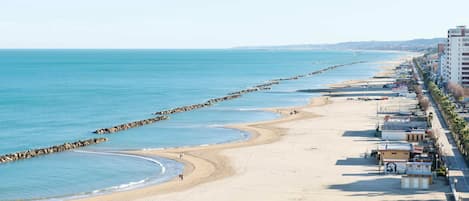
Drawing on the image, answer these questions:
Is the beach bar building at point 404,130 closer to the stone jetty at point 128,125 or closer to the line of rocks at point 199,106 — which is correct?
the stone jetty at point 128,125

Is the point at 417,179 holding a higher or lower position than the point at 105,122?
higher

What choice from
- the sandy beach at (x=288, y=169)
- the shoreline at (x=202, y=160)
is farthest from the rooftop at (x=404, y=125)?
the shoreline at (x=202, y=160)

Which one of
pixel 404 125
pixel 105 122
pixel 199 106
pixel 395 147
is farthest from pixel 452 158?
pixel 199 106

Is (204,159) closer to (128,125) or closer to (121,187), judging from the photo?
(121,187)

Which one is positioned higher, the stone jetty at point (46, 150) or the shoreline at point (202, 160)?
the stone jetty at point (46, 150)

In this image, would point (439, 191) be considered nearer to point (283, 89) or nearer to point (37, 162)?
point (37, 162)

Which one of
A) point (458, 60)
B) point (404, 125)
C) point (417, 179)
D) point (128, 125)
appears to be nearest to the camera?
point (417, 179)

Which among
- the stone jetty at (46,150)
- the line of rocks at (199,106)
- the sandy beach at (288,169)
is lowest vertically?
the line of rocks at (199,106)
